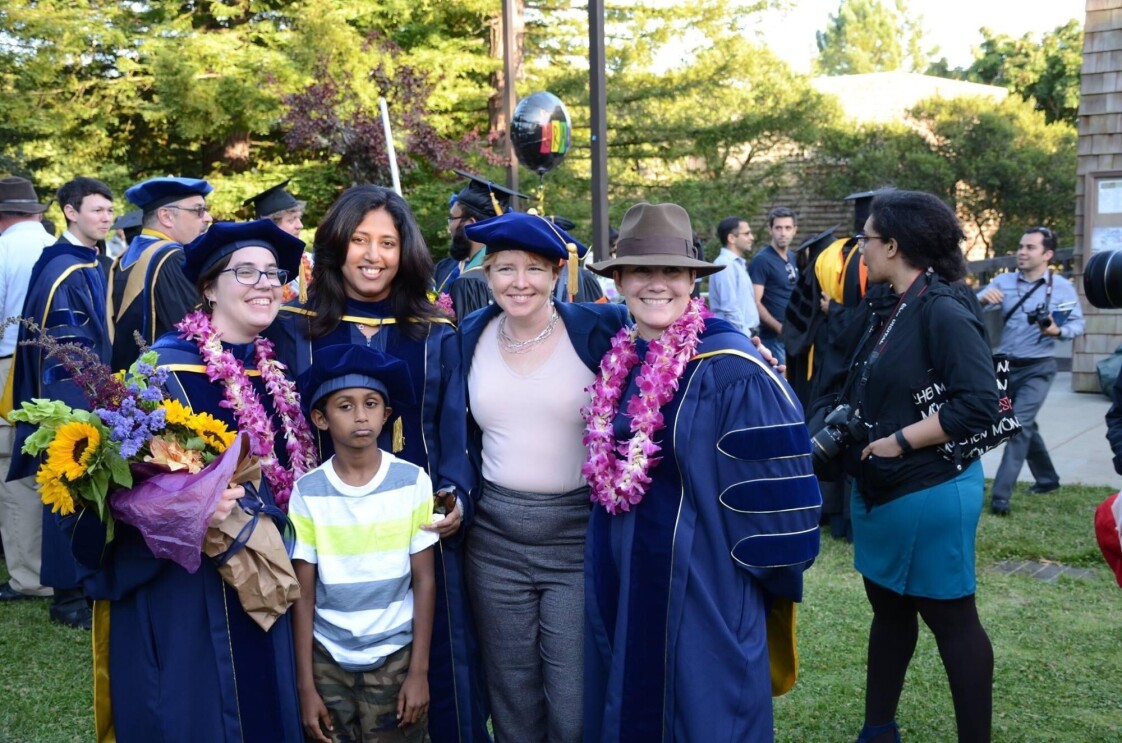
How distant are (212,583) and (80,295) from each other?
3.45 metres

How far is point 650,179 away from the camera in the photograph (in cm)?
1742

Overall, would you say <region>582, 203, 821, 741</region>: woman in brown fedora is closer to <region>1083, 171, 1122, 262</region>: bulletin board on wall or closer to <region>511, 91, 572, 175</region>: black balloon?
<region>511, 91, 572, 175</region>: black balloon

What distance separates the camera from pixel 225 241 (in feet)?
10.1

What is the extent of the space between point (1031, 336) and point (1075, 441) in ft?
8.38

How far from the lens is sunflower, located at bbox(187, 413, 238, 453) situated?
2.75m

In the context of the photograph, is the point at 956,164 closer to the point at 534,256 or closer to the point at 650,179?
the point at 650,179

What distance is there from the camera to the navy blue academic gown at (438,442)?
3.21 meters

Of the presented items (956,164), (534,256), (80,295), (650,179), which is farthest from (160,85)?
(956,164)

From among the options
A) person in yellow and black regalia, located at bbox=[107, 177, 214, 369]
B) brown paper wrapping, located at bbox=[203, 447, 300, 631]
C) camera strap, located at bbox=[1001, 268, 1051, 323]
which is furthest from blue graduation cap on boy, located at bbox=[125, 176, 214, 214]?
camera strap, located at bbox=[1001, 268, 1051, 323]

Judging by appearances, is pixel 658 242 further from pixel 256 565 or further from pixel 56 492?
pixel 56 492

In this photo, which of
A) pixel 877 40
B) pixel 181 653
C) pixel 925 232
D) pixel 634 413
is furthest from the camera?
pixel 877 40

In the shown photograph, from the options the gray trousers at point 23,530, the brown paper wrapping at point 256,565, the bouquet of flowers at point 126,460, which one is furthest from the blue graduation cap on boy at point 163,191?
the brown paper wrapping at point 256,565

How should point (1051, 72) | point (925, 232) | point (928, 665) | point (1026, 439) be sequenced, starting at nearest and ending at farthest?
point (925, 232) < point (928, 665) < point (1026, 439) < point (1051, 72)

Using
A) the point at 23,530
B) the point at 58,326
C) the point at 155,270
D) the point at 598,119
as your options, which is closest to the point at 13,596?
the point at 23,530
